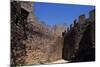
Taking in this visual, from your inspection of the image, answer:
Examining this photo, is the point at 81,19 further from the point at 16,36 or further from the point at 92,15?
the point at 16,36

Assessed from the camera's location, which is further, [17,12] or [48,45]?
[48,45]

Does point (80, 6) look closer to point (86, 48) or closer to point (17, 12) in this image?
point (86, 48)

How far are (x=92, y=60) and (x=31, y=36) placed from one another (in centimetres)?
112

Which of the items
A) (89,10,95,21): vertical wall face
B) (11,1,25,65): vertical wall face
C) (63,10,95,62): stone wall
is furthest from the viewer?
(89,10,95,21): vertical wall face

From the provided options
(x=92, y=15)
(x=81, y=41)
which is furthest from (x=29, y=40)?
(x=92, y=15)

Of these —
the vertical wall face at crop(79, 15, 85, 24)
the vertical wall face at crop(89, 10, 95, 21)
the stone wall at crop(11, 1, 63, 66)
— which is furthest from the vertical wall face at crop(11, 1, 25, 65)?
the vertical wall face at crop(89, 10, 95, 21)

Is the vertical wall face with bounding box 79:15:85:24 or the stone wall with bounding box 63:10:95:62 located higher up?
the vertical wall face with bounding box 79:15:85:24

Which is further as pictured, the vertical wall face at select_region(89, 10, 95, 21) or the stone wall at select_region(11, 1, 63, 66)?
the vertical wall face at select_region(89, 10, 95, 21)

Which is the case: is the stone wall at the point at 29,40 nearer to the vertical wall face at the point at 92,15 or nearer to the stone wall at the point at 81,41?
the stone wall at the point at 81,41

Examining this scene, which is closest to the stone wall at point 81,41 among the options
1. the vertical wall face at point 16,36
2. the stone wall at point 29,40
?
the stone wall at point 29,40

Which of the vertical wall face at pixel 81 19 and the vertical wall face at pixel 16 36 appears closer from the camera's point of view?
the vertical wall face at pixel 16 36

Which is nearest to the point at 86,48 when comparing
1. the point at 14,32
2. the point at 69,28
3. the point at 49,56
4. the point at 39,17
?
the point at 69,28

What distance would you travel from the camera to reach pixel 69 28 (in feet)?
11.1

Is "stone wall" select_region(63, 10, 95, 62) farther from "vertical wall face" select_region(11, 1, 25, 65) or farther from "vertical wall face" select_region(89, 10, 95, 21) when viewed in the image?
"vertical wall face" select_region(11, 1, 25, 65)
